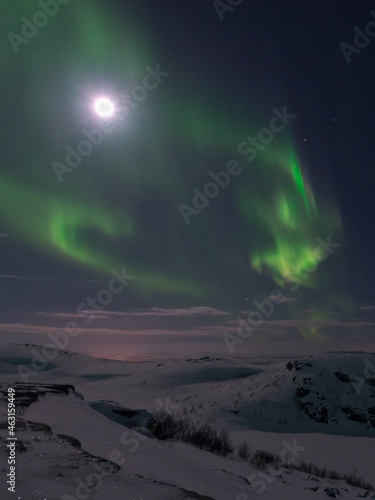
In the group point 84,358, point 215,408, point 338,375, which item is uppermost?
point 84,358

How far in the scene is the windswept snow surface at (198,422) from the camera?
257 cm

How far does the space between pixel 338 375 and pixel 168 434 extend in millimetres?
13651

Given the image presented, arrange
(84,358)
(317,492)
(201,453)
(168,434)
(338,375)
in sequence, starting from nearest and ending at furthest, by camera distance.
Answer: (317,492)
(201,453)
(168,434)
(338,375)
(84,358)

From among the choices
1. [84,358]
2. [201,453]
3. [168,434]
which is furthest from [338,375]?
[84,358]

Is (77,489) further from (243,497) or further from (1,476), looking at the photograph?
(243,497)

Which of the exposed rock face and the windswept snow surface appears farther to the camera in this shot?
the exposed rock face

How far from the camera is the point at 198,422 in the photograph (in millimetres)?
11688

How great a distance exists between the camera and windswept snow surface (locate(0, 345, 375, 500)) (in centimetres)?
257

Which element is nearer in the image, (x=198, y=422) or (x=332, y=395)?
(x=198, y=422)

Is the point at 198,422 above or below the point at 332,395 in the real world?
below

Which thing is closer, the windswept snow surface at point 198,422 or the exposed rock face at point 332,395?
the windswept snow surface at point 198,422

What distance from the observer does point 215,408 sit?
17.3 metres

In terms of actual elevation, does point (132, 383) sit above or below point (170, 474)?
above

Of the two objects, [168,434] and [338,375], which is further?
[338,375]
